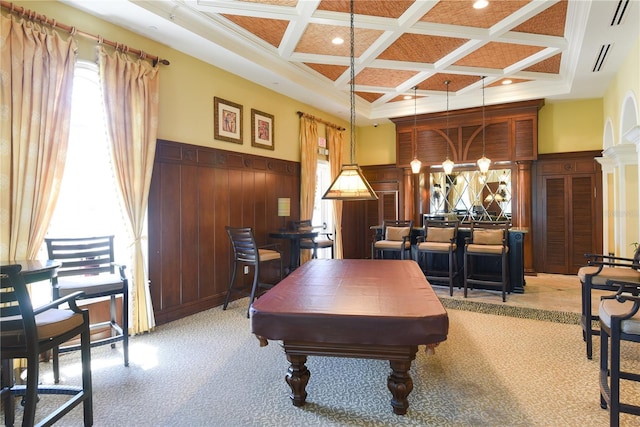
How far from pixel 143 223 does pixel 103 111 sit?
3.78ft

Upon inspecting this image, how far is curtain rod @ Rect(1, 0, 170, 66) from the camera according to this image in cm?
273

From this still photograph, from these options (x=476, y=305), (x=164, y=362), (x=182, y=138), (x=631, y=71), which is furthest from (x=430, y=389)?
(x=631, y=71)

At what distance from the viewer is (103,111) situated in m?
3.32

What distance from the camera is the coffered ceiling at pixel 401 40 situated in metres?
3.53

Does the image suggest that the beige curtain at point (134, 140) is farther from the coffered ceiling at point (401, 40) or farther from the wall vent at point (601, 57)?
the wall vent at point (601, 57)

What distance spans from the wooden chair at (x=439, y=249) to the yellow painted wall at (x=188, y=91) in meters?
2.75

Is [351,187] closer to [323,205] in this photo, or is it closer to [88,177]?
[88,177]

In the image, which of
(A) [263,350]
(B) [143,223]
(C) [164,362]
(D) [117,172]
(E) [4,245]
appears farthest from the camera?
(B) [143,223]

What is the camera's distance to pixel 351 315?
1.86 metres

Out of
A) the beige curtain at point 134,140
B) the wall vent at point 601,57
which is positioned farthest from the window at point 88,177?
the wall vent at point 601,57

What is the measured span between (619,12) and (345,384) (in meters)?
4.18

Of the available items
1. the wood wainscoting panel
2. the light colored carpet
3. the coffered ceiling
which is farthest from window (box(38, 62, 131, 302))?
the light colored carpet

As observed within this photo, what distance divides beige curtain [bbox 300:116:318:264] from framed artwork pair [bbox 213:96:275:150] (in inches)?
30.4

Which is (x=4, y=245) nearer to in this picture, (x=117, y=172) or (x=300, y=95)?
(x=117, y=172)
